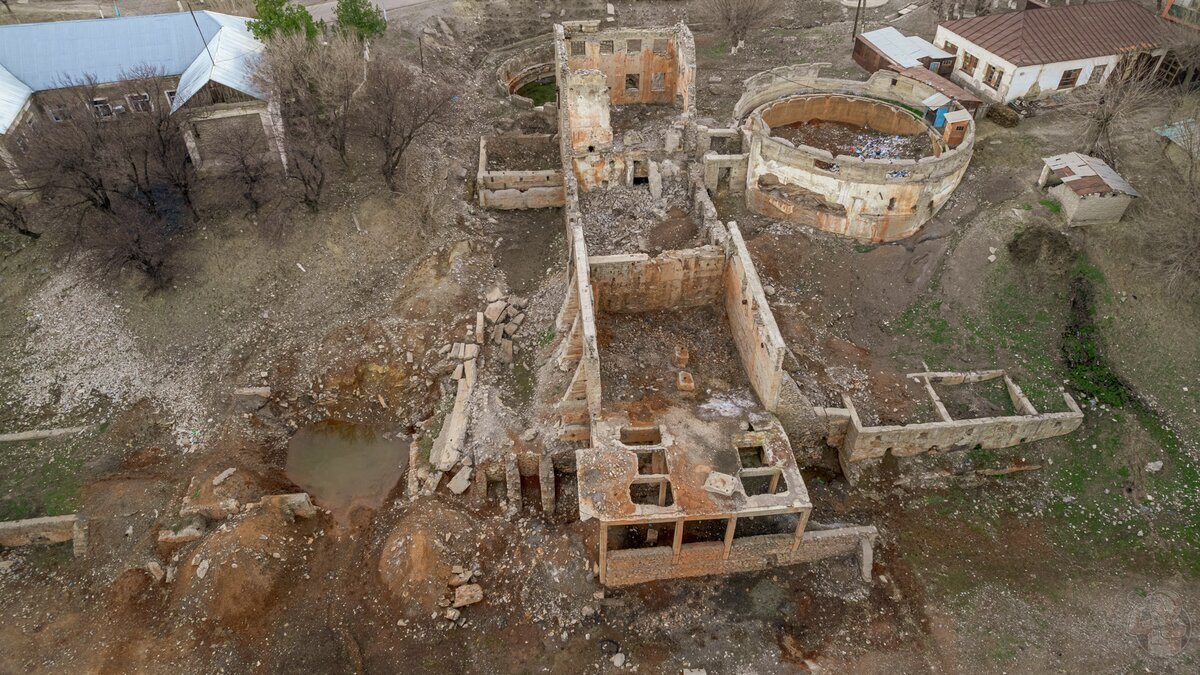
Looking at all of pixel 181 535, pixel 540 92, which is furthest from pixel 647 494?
pixel 540 92

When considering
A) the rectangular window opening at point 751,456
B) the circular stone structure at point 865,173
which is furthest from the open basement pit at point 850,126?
the rectangular window opening at point 751,456

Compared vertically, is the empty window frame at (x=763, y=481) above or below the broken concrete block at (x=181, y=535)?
above

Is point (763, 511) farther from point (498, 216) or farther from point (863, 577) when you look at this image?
point (498, 216)

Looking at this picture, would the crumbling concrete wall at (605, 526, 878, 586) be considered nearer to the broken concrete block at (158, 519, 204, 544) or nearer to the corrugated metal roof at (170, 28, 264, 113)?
the broken concrete block at (158, 519, 204, 544)

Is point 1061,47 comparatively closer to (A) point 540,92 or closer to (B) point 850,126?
(B) point 850,126

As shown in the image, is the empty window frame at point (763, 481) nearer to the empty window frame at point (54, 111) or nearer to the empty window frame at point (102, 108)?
the empty window frame at point (102, 108)

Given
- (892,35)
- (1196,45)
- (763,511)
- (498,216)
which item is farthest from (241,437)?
(1196,45)
